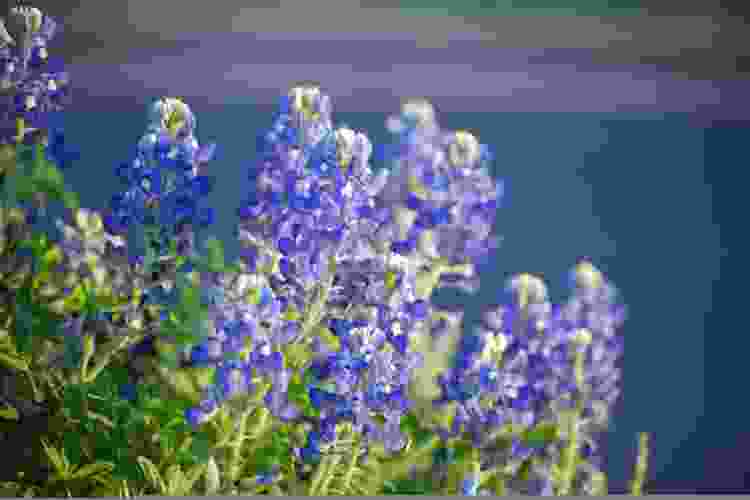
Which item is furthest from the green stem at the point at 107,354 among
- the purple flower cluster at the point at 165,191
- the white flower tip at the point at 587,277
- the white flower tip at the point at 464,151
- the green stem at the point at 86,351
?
the white flower tip at the point at 587,277

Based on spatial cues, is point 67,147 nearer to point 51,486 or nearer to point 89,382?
point 89,382

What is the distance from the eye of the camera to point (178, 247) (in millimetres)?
1001

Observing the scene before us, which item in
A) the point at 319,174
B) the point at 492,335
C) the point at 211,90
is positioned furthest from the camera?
the point at 211,90

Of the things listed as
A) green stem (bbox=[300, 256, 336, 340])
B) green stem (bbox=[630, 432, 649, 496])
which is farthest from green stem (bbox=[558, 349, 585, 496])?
green stem (bbox=[300, 256, 336, 340])

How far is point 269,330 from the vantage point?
3.13 ft

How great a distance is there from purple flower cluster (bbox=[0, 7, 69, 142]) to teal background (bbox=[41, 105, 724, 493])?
1.51 ft

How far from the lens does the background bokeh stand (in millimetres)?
1229

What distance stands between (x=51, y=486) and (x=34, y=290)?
245mm

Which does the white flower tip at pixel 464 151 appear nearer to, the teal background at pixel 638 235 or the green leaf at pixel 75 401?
the teal background at pixel 638 235

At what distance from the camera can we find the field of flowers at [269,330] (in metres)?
0.96

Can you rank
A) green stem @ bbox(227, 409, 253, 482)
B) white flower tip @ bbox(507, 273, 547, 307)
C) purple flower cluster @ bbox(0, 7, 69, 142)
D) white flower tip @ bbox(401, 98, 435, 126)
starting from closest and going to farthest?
green stem @ bbox(227, 409, 253, 482), purple flower cluster @ bbox(0, 7, 69, 142), white flower tip @ bbox(507, 273, 547, 307), white flower tip @ bbox(401, 98, 435, 126)

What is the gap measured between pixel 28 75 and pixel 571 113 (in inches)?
30.7

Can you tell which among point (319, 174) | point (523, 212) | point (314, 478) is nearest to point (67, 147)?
point (319, 174)

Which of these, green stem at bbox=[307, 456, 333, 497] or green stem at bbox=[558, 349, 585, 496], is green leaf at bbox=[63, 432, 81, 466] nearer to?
green stem at bbox=[307, 456, 333, 497]
